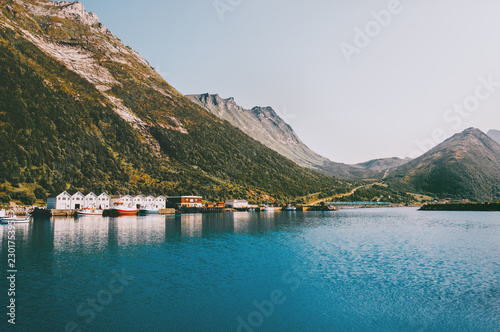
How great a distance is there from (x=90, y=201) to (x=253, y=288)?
151108 mm

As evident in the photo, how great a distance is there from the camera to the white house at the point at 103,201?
163475 millimetres

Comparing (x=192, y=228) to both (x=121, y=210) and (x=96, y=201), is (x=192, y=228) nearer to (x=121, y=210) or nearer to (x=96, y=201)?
(x=121, y=210)

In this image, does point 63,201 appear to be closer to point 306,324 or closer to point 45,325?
point 45,325

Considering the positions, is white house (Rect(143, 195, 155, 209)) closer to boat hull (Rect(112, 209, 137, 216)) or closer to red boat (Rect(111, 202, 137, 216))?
red boat (Rect(111, 202, 137, 216))

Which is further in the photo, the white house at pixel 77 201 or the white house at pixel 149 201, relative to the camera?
the white house at pixel 149 201

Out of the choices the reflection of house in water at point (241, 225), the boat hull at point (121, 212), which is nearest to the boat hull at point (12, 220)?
the boat hull at point (121, 212)

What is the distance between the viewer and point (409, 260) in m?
47.6

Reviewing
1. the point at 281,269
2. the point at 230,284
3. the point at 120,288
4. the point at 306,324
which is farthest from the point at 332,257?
the point at 120,288

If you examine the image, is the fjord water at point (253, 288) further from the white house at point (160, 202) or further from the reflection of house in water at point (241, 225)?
the white house at point (160, 202)

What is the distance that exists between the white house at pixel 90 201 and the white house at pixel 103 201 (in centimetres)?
257

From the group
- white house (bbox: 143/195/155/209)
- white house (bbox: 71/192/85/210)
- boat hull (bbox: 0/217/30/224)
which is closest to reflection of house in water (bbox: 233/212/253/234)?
boat hull (bbox: 0/217/30/224)

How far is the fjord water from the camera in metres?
24.2

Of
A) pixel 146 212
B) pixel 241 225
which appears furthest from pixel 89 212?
pixel 241 225

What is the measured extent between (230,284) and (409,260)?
30.6m
